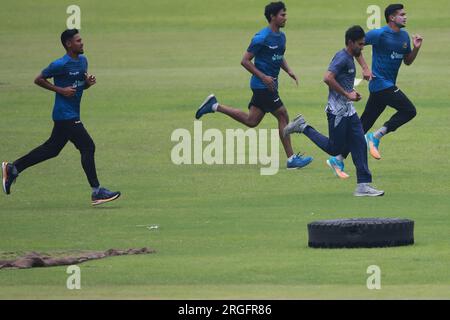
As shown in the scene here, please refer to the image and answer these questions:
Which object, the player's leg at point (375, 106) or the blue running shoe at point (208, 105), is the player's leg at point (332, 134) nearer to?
the player's leg at point (375, 106)

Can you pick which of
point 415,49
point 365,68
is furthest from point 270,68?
point 365,68

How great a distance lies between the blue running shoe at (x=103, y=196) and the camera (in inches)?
818

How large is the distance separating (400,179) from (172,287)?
8.42m

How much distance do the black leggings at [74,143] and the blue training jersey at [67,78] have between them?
0.37 feet

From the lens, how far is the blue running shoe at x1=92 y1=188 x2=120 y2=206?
68.1 feet

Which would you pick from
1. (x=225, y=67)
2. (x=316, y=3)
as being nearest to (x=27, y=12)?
(x=316, y=3)

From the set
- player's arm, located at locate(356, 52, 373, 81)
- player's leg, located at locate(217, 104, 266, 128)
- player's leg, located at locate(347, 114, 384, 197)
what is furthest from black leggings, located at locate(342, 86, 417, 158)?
player's leg, located at locate(347, 114, 384, 197)

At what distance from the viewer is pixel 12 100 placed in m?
33.5

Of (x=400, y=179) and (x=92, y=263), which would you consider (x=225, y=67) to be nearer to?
(x=400, y=179)

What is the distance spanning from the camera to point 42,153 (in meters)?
21.2

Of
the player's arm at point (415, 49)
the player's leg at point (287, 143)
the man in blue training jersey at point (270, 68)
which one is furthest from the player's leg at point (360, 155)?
the man in blue training jersey at point (270, 68)

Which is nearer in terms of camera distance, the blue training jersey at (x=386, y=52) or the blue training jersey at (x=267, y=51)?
the blue training jersey at (x=386, y=52)

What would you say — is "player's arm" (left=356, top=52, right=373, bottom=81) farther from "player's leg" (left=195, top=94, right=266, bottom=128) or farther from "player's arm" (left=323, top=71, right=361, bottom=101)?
"player's leg" (left=195, top=94, right=266, bottom=128)

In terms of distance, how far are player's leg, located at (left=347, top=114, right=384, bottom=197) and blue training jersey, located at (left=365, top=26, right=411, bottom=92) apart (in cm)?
202
